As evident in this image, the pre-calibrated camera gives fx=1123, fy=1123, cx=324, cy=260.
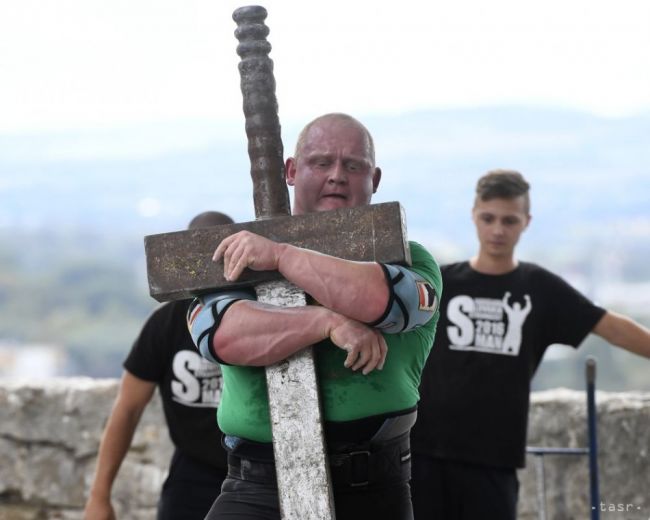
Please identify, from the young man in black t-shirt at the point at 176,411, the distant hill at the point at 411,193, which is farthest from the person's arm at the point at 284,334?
the distant hill at the point at 411,193

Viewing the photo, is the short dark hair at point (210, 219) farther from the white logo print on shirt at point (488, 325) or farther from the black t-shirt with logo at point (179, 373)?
the white logo print on shirt at point (488, 325)

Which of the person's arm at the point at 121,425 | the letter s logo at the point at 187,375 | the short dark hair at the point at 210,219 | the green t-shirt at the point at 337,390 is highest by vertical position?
the short dark hair at the point at 210,219

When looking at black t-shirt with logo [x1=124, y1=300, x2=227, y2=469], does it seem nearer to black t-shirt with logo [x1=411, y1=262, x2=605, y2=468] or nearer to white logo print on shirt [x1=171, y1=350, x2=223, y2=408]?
white logo print on shirt [x1=171, y1=350, x2=223, y2=408]

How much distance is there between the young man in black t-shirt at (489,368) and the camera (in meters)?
4.23

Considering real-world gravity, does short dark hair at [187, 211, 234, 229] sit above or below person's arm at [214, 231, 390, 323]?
above

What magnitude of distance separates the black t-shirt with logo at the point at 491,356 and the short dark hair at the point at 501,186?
0.32 metres

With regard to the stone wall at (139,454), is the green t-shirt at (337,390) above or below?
above

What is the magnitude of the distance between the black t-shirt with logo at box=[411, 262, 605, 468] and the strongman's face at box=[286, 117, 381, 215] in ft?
5.46

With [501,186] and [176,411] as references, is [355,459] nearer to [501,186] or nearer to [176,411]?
[176,411]

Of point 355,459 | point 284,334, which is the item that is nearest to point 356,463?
point 355,459

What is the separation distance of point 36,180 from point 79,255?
15.5 feet

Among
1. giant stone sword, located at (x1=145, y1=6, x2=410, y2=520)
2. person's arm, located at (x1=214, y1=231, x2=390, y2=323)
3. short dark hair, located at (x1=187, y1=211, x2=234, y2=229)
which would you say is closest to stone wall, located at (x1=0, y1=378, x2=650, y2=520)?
short dark hair, located at (x1=187, y1=211, x2=234, y2=229)

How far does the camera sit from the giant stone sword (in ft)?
8.13

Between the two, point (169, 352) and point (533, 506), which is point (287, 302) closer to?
point (169, 352)
